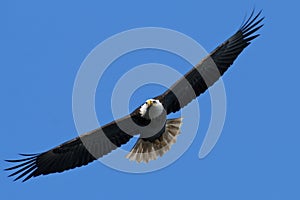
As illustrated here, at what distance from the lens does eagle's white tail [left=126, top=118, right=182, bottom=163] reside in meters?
31.5

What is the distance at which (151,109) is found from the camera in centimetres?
3073

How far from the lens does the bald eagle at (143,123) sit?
102ft

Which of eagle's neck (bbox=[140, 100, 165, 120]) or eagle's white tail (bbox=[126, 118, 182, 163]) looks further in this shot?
eagle's white tail (bbox=[126, 118, 182, 163])

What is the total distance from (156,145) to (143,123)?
745 mm

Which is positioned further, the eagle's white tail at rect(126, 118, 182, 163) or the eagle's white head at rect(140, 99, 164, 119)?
the eagle's white tail at rect(126, 118, 182, 163)

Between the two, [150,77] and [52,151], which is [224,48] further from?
[52,151]

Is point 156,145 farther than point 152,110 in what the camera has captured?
Yes

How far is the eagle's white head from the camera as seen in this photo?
30719 mm

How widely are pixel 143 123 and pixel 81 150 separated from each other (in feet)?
3.65

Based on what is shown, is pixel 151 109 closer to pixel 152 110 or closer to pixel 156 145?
pixel 152 110

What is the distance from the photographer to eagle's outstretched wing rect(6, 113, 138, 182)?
3097cm

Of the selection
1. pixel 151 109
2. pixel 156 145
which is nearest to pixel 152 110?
pixel 151 109

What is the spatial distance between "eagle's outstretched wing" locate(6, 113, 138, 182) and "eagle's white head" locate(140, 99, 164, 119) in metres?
0.24

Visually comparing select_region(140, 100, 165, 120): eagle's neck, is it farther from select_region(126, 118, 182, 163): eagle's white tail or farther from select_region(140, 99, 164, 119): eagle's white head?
select_region(126, 118, 182, 163): eagle's white tail
